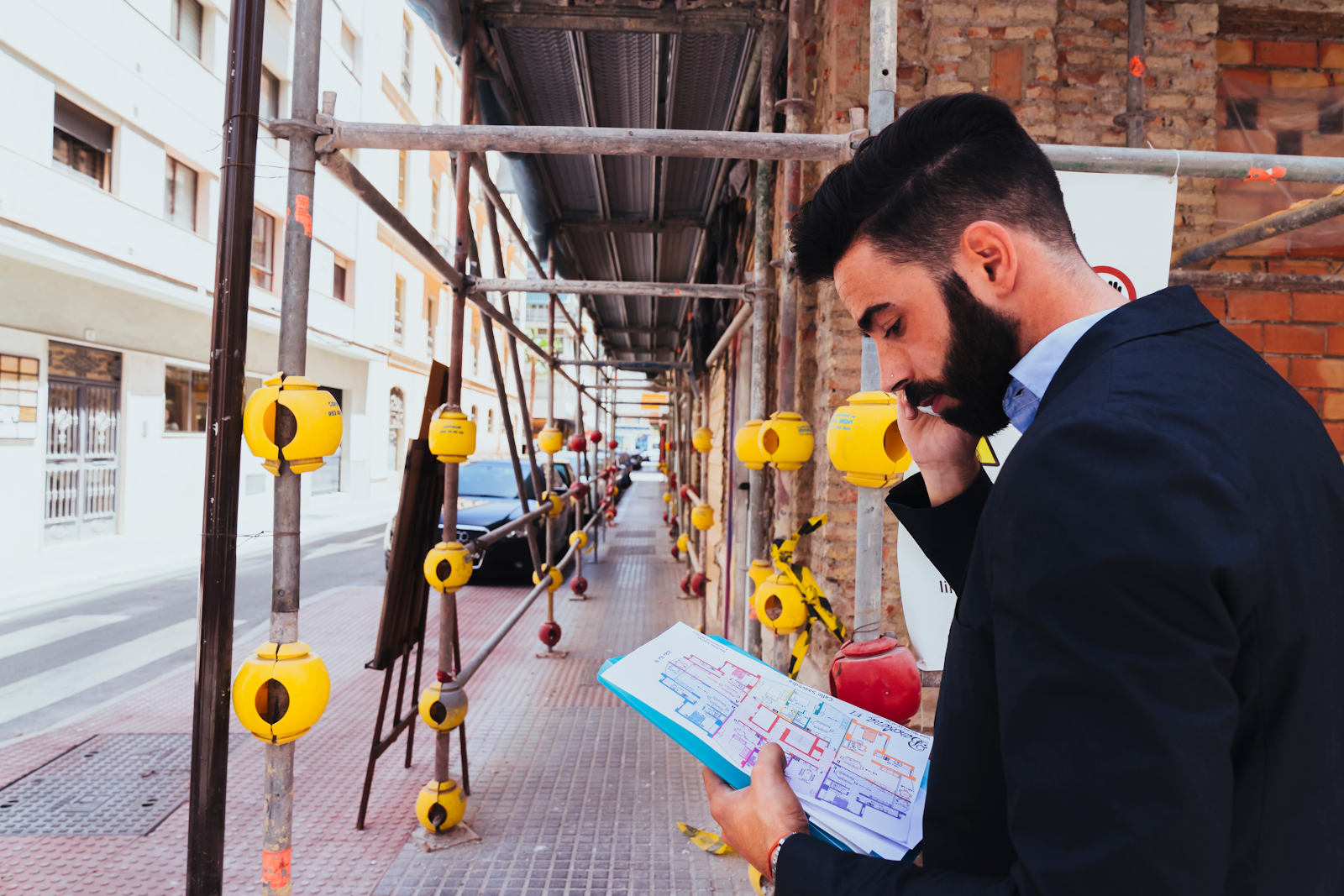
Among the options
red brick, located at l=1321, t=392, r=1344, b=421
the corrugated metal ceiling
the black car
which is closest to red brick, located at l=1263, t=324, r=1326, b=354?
A: red brick, located at l=1321, t=392, r=1344, b=421

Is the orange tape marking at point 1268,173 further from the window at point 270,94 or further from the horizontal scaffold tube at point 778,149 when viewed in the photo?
the window at point 270,94

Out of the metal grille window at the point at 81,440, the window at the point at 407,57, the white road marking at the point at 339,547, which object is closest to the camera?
the metal grille window at the point at 81,440

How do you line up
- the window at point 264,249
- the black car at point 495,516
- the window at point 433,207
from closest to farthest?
the black car at point 495,516 → the window at point 264,249 → the window at point 433,207

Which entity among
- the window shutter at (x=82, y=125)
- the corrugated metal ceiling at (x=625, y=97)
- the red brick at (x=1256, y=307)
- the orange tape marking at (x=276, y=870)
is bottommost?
the orange tape marking at (x=276, y=870)

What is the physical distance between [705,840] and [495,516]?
615 centimetres

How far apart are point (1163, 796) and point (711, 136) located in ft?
6.26

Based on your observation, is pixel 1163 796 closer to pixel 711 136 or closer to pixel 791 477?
pixel 711 136

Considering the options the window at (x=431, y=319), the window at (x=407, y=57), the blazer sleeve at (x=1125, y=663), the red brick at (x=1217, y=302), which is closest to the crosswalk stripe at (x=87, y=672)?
the blazer sleeve at (x=1125, y=663)

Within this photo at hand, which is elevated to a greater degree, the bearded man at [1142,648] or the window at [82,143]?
the window at [82,143]

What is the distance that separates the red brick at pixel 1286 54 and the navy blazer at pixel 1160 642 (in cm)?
361

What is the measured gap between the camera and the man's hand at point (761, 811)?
930 mm

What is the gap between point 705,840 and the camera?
3.20 m

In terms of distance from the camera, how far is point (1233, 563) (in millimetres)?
609

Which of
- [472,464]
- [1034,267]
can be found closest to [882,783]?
[1034,267]
